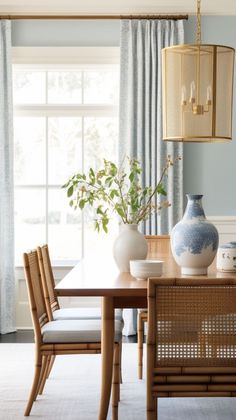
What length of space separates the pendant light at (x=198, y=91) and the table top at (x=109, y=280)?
76 cm

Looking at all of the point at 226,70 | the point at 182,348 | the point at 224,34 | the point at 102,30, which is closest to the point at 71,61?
the point at 102,30

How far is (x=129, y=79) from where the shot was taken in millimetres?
6562

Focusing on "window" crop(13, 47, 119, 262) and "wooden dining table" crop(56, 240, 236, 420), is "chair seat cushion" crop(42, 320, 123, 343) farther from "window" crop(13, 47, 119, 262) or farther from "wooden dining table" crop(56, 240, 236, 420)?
"window" crop(13, 47, 119, 262)

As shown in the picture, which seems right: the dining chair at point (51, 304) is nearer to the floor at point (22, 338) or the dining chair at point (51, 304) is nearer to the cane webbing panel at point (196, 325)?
the cane webbing panel at point (196, 325)

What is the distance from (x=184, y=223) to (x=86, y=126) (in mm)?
3465

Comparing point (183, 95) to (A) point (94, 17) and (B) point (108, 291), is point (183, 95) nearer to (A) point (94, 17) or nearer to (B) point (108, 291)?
(B) point (108, 291)

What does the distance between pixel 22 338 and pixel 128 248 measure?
2.76 metres

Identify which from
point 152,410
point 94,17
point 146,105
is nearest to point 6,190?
point 146,105

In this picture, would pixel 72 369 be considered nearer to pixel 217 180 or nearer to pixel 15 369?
pixel 15 369

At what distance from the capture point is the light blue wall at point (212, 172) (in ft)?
22.0

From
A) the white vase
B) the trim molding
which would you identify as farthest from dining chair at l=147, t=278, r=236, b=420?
the trim molding

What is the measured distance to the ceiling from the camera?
256 inches

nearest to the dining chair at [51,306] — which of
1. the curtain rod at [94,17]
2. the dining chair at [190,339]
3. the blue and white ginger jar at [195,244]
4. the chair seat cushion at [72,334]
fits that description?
the chair seat cushion at [72,334]

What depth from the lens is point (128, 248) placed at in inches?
151
